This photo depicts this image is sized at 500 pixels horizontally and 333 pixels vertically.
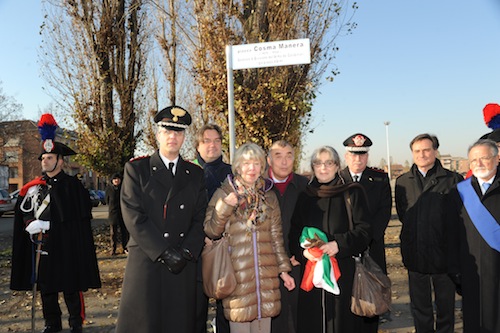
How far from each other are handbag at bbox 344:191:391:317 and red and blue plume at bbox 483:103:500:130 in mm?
2521

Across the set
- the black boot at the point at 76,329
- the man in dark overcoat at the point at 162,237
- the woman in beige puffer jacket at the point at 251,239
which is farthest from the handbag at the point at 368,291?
the black boot at the point at 76,329

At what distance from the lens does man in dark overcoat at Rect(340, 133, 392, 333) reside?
4.21m

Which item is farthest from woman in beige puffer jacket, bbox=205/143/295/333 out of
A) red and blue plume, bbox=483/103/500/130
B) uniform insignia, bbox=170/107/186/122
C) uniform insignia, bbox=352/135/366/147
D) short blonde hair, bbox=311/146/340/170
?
red and blue plume, bbox=483/103/500/130

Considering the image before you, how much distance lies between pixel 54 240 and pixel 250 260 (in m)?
2.61

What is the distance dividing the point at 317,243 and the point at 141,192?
1.49 meters

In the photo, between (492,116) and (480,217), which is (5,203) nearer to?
(492,116)

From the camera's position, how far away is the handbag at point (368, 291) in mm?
3148

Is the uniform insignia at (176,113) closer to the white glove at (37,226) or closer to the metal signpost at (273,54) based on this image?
the metal signpost at (273,54)

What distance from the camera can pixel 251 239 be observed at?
3293mm

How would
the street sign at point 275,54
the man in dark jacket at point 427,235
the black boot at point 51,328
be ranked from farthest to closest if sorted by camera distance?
the street sign at point 275,54
the black boot at point 51,328
the man in dark jacket at point 427,235

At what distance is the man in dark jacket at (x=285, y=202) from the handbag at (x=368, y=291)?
578 millimetres

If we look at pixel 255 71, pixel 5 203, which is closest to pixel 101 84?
pixel 255 71

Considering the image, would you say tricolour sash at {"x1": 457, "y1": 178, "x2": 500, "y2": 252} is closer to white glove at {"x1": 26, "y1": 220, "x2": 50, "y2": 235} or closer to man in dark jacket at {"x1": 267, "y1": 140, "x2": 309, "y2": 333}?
man in dark jacket at {"x1": 267, "y1": 140, "x2": 309, "y2": 333}

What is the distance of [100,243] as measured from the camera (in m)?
12.3
